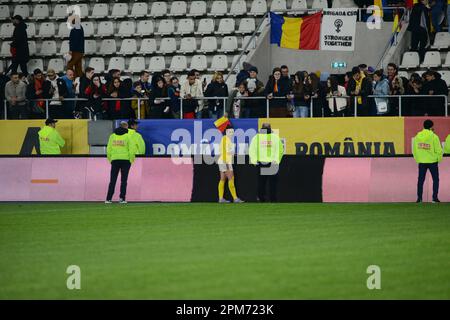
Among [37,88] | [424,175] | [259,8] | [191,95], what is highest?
[259,8]

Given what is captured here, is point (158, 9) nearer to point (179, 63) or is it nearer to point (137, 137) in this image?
point (179, 63)

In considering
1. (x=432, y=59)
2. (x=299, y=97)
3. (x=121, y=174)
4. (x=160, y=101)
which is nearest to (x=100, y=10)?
(x=160, y=101)

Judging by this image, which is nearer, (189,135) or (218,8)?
(189,135)

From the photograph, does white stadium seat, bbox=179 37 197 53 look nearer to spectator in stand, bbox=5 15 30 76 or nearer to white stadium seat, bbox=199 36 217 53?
white stadium seat, bbox=199 36 217 53

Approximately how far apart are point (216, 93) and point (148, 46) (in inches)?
248

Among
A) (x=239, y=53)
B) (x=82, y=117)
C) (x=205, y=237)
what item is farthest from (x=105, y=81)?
(x=205, y=237)

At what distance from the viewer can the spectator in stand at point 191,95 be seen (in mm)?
32844

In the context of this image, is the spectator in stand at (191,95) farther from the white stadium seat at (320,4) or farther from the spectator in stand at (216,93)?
the white stadium seat at (320,4)

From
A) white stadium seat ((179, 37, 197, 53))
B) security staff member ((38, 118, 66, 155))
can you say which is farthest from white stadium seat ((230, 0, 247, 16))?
security staff member ((38, 118, 66, 155))

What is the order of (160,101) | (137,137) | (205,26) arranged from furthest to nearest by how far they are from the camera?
1. (205,26)
2. (160,101)
3. (137,137)

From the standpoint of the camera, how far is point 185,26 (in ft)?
125

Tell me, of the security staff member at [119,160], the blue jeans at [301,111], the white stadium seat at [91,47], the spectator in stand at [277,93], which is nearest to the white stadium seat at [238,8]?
the white stadium seat at [91,47]

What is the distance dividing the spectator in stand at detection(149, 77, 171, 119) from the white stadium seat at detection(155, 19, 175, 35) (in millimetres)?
5579

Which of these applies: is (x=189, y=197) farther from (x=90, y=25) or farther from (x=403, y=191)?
(x=90, y=25)
